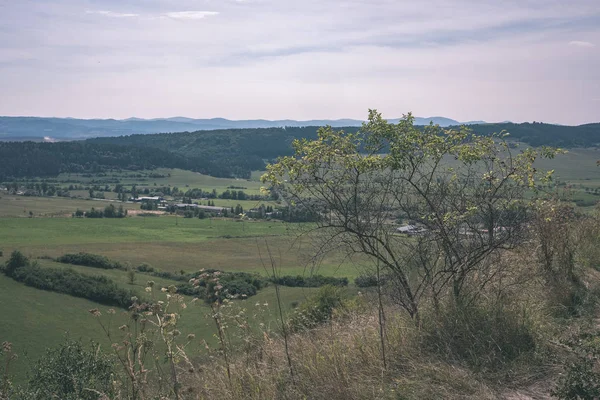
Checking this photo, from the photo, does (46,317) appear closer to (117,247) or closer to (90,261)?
(90,261)

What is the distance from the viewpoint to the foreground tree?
657 cm

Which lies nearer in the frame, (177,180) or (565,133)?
(565,133)

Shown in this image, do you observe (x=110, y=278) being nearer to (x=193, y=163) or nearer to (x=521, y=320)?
(x=521, y=320)

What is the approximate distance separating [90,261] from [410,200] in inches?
2427

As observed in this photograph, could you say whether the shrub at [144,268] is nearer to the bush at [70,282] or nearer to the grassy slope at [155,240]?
the grassy slope at [155,240]

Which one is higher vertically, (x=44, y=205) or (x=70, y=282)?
(x=44, y=205)

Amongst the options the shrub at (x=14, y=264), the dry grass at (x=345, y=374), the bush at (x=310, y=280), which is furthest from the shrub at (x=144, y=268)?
the dry grass at (x=345, y=374)

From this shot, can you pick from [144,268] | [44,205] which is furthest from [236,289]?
[44,205]

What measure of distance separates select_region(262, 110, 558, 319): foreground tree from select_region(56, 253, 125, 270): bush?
5930 centimetres

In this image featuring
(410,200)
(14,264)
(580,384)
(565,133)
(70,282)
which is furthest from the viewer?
(565,133)

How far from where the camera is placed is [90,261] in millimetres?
62188

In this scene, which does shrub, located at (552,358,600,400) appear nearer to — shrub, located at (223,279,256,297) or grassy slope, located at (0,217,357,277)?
shrub, located at (223,279,256,297)

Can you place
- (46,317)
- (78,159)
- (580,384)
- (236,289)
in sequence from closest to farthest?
(580,384) < (236,289) < (46,317) < (78,159)

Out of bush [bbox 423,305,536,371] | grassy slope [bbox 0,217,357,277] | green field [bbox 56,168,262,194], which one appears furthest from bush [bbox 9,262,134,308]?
green field [bbox 56,168,262,194]
